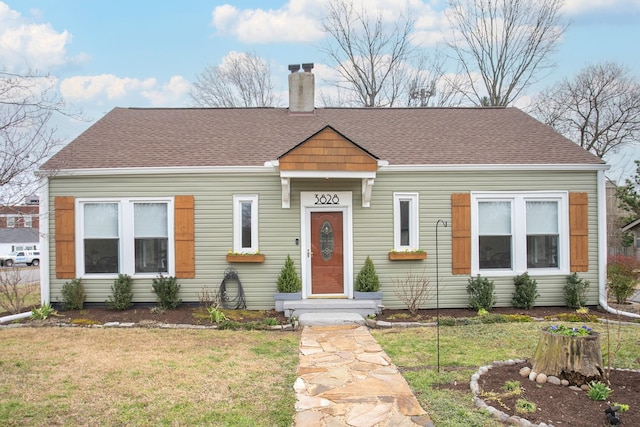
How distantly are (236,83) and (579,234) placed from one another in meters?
21.2

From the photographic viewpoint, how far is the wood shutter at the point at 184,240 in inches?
396

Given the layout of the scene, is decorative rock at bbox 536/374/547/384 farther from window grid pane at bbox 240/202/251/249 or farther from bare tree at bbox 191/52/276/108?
bare tree at bbox 191/52/276/108

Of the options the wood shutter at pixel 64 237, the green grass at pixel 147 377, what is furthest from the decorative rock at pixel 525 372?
the wood shutter at pixel 64 237

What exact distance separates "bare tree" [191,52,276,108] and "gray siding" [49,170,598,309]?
1747cm

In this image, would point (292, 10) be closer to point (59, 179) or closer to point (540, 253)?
point (59, 179)

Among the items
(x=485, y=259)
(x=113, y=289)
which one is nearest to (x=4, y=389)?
(x=113, y=289)

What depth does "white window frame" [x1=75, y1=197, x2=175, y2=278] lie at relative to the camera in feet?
33.3

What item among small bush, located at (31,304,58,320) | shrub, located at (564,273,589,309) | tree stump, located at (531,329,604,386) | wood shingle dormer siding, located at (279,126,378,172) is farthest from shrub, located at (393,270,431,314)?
small bush, located at (31,304,58,320)

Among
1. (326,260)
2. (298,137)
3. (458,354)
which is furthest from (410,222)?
(458,354)

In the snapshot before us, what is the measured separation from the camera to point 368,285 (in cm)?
984

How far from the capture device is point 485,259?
34.1 ft

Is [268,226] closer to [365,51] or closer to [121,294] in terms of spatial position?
[121,294]

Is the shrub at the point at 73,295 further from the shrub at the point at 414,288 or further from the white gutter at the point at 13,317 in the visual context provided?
the shrub at the point at 414,288

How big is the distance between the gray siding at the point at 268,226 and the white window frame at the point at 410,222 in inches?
3.4
